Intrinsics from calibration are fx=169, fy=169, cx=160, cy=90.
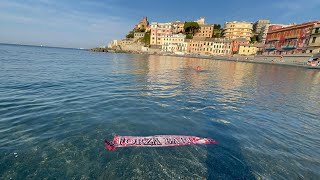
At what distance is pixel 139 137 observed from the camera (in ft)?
23.0

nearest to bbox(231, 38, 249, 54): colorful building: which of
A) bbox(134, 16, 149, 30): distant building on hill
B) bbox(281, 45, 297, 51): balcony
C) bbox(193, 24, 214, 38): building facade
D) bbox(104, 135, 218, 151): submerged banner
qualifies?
bbox(193, 24, 214, 38): building facade

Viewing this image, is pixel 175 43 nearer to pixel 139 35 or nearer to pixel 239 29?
pixel 239 29

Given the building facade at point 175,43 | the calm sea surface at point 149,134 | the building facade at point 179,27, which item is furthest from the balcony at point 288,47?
the building facade at point 179,27

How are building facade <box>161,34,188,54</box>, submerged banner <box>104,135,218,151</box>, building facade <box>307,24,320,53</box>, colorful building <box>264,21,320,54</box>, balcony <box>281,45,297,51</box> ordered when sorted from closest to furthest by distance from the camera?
submerged banner <box>104,135,218,151</box> < building facade <box>307,24,320,53</box> < colorful building <box>264,21,320,54</box> < balcony <box>281,45,297,51</box> < building facade <box>161,34,188,54</box>

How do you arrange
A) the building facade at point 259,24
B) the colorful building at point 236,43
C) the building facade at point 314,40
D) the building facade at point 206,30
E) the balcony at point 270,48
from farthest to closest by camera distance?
the building facade at point 259,24, the building facade at point 206,30, the colorful building at point 236,43, the balcony at point 270,48, the building facade at point 314,40

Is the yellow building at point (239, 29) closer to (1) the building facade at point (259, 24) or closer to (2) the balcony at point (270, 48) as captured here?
(1) the building facade at point (259, 24)

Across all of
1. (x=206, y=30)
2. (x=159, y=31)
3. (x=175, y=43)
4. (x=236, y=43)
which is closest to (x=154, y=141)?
(x=236, y=43)

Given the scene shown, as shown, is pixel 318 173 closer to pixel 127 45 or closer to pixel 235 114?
pixel 235 114

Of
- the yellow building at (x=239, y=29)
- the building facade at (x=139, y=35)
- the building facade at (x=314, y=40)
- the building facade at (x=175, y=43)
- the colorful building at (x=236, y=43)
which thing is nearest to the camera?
the building facade at (x=314, y=40)

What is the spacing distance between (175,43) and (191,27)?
29.0 metres

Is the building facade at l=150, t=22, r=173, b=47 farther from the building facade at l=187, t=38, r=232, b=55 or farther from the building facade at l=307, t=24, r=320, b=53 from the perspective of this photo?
the building facade at l=307, t=24, r=320, b=53

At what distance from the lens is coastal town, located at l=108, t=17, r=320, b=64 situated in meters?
66.9

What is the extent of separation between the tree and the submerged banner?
151 meters

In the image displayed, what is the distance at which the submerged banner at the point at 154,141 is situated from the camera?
20.9 ft
